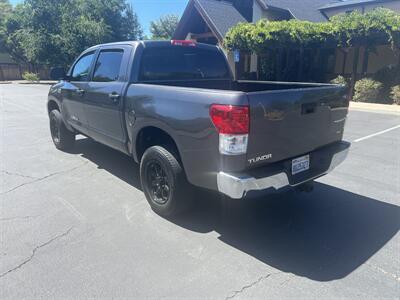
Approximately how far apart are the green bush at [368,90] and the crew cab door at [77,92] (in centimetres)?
1408

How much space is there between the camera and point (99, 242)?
130 inches

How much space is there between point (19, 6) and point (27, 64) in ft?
24.0

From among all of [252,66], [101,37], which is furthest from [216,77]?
[101,37]

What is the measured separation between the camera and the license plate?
332cm

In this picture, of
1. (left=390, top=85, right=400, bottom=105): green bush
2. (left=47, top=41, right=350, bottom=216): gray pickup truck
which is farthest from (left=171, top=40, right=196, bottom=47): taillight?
(left=390, top=85, right=400, bottom=105): green bush

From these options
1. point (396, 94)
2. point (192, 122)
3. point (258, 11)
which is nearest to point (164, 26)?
point (258, 11)

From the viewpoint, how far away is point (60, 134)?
6.42 metres

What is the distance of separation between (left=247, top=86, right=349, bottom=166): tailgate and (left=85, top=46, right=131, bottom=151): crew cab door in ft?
6.64

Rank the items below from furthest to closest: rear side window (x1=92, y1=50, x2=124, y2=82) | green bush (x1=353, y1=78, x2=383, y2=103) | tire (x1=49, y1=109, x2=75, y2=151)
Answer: green bush (x1=353, y1=78, x2=383, y2=103), tire (x1=49, y1=109, x2=75, y2=151), rear side window (x1=92, y1=50, x2=124, y2=82)

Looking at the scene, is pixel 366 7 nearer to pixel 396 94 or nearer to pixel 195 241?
pixel 396 94

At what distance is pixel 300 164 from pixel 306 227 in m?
0.75

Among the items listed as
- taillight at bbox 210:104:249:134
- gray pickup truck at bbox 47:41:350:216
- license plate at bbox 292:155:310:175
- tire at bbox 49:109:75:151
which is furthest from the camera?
tire at bbox 49:109:75:151

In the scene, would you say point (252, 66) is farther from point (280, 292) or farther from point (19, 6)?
point (19, 6)

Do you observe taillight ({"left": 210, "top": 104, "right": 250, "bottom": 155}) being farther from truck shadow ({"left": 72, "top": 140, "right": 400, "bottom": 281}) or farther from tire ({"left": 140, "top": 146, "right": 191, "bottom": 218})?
tire ({"left": 140, "top": 146, "right": 191, "bottom": 218})
